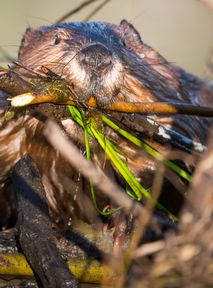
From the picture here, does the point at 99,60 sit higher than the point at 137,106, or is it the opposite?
the point at 99,60

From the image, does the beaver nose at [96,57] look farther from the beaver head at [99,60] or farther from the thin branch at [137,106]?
the thin branch at [137,106]

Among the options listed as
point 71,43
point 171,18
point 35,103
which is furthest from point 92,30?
point 171,18

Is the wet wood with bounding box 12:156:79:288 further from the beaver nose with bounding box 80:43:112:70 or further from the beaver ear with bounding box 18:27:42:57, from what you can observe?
the beaver ear with bounding box 18:27:42:57

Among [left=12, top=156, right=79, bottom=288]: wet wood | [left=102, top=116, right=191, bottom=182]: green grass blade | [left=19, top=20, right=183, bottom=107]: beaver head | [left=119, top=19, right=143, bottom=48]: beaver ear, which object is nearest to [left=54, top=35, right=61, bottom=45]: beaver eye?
[left=19, top=20, right=183, bottom=107]: beaver head

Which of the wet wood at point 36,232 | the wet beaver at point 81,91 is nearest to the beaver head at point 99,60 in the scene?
the wet beaver at point 81,91

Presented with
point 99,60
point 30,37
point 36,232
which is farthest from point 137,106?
point 30,37

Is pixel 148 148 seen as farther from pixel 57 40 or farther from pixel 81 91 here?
pixel 57 40
